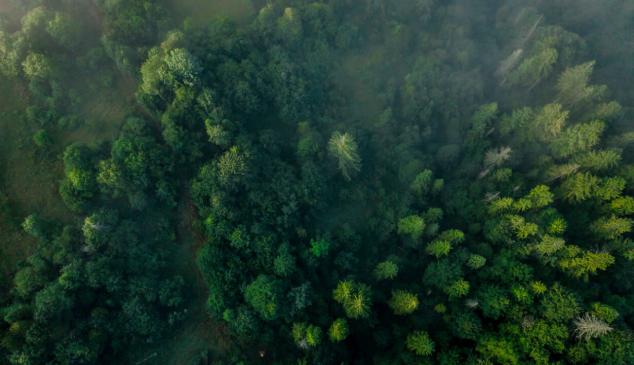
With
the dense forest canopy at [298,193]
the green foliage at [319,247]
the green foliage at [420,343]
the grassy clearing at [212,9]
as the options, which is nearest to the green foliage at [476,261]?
the dense forest canopy at [298,193]

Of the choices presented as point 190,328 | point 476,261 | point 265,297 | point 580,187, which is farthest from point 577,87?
point 190,328

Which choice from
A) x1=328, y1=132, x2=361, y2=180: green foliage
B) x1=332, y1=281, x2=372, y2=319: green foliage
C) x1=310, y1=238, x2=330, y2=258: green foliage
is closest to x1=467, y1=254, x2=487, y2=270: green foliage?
x1=332, y1=281, x2=372, y2=319: green foliage

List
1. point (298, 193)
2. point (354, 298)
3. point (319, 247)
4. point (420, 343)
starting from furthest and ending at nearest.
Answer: point (298, 193)
point (319, 247)
point (354, 298)
point (420, 343)

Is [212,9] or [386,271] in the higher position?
[212,9]

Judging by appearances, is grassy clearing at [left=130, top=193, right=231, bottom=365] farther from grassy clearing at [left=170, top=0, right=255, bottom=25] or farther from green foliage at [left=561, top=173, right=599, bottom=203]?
green foliage at [left=561, top=173, right=599, bottom=203]

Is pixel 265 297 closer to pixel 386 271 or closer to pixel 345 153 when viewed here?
pixel 386 271

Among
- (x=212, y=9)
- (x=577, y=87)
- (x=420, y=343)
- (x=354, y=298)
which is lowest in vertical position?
(x=420, y=343)

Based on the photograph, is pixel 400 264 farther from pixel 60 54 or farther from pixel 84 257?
pixel 60 54

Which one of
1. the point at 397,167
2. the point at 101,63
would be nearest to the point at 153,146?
the point at 101,63
